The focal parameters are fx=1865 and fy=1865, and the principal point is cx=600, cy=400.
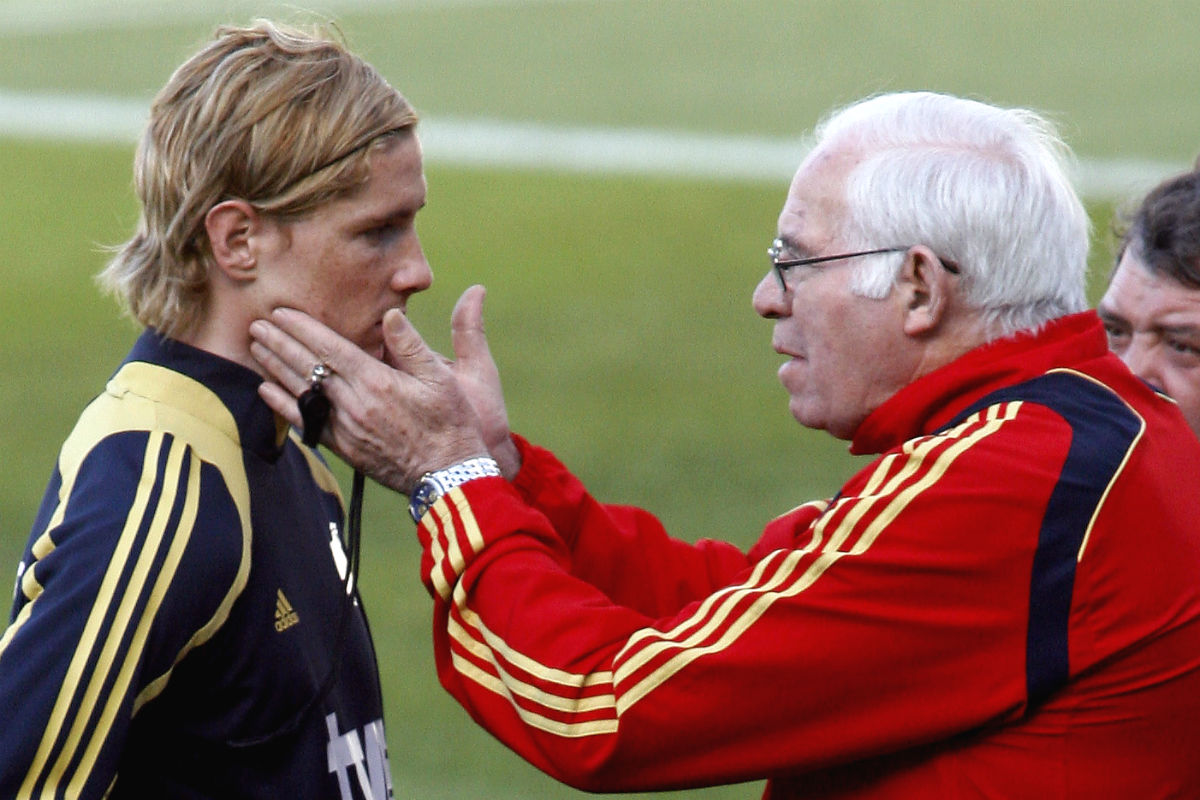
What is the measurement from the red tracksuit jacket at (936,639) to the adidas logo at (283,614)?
11.4 inches

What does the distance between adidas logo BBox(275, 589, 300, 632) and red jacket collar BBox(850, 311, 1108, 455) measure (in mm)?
1020

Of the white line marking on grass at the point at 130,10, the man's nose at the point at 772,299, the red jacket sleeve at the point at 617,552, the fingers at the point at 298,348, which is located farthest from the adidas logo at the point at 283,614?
the white line marking on grass at the point at 130,10

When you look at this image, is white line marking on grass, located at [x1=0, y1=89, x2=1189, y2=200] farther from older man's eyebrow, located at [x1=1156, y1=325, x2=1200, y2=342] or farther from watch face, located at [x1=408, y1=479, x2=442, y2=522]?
watch face, located at [x1=408, y1=479, x2=442, y2=522]

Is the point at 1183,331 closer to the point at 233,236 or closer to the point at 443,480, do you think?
the point at 443,480

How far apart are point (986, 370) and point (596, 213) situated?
35.9ft

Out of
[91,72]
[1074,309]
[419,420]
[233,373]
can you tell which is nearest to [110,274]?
[233,373]

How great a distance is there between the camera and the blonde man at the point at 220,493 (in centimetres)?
272

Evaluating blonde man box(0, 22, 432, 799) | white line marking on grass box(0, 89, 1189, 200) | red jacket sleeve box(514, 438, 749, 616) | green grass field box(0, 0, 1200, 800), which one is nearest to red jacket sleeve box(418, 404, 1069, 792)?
blonde man box(0, 22, 432, 799)

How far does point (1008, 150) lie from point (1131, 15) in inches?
698

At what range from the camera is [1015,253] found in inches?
119

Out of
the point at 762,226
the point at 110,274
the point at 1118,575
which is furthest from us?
the point at 762,226

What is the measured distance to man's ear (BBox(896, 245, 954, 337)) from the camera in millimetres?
3045

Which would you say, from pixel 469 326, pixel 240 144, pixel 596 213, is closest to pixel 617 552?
pixel 469 326

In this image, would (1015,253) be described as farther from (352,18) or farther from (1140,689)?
(352,18)
